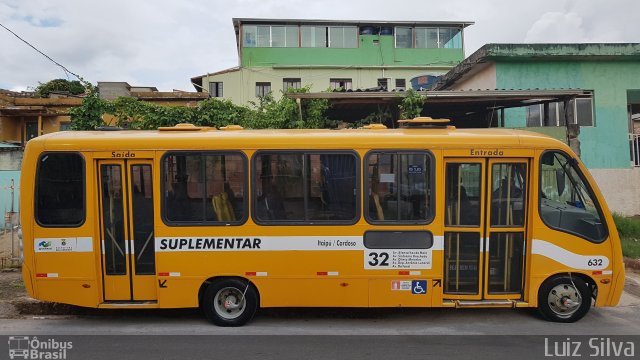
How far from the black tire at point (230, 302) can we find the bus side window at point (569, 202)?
406 cm

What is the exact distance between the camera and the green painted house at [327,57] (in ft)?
103

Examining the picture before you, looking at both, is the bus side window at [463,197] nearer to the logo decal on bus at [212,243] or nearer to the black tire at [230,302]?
the logo decal on bus at [212,243]

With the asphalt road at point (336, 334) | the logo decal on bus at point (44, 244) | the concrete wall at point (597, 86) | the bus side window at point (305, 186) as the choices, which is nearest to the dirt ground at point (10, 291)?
→ the asphalt road at point (336, 334)

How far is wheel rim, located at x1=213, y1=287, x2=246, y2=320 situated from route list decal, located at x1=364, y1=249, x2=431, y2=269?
5.85 feet

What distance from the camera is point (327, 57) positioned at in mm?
32500

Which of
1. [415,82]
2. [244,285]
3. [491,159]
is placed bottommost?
[244,285]

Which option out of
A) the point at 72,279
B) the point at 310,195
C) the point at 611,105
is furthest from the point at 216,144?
the point at 611,105

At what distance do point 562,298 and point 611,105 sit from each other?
32.3 ft

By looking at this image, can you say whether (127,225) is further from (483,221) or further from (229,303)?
(483,221)

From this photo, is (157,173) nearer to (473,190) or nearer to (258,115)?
(473,190)

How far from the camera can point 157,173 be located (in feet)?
20.7

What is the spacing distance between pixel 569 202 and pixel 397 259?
2.47 metres

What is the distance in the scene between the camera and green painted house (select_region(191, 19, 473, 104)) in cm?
3127

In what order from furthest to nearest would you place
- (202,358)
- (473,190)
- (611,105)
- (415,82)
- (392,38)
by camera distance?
(392,38), (415,82), (611,105), (473,190), (202,358)
